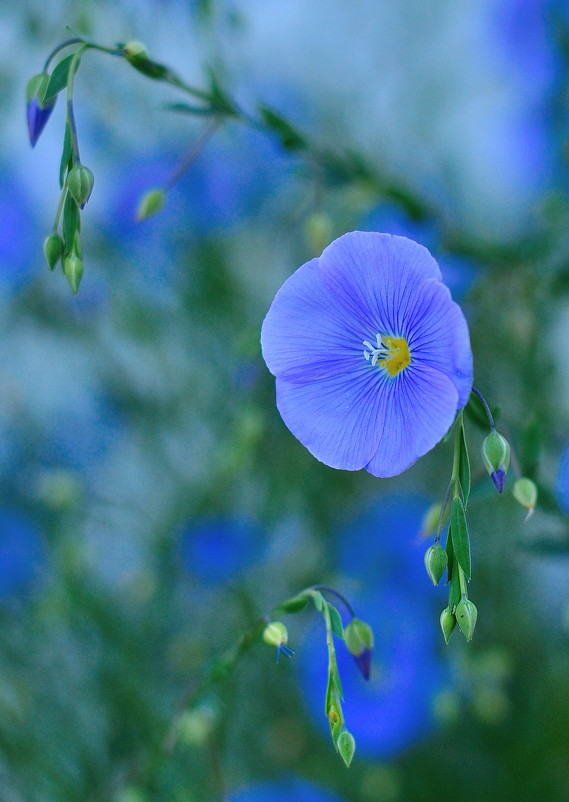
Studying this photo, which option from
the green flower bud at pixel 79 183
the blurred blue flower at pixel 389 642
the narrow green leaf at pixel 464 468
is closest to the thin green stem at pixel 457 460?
the narrow green leaf at pixel 464 468

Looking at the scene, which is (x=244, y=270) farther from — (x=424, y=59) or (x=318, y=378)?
(x=318, y=378)

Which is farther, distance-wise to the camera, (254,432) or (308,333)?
(254,432)

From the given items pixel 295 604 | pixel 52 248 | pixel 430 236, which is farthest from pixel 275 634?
pixel 430 236

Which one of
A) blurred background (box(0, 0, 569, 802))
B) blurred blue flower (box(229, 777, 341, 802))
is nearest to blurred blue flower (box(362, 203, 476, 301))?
blurred background (box(0, 0, 569, 802))

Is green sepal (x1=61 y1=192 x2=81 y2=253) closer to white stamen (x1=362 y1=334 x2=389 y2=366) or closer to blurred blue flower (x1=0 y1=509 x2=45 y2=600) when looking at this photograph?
white stamen (x1=362 y1=334 x2=389 y2=366)

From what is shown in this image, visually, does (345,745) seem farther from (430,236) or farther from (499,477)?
(430,236)

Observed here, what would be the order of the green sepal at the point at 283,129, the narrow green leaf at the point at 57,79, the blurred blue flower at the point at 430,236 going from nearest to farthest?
the narrow green leaf at the point at 57,79
the green sepal at the point at 283,129
the blurred blue flower at the point at 430,236

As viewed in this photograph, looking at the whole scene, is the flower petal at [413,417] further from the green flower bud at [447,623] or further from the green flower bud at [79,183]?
the green flower bud at [79,183]
